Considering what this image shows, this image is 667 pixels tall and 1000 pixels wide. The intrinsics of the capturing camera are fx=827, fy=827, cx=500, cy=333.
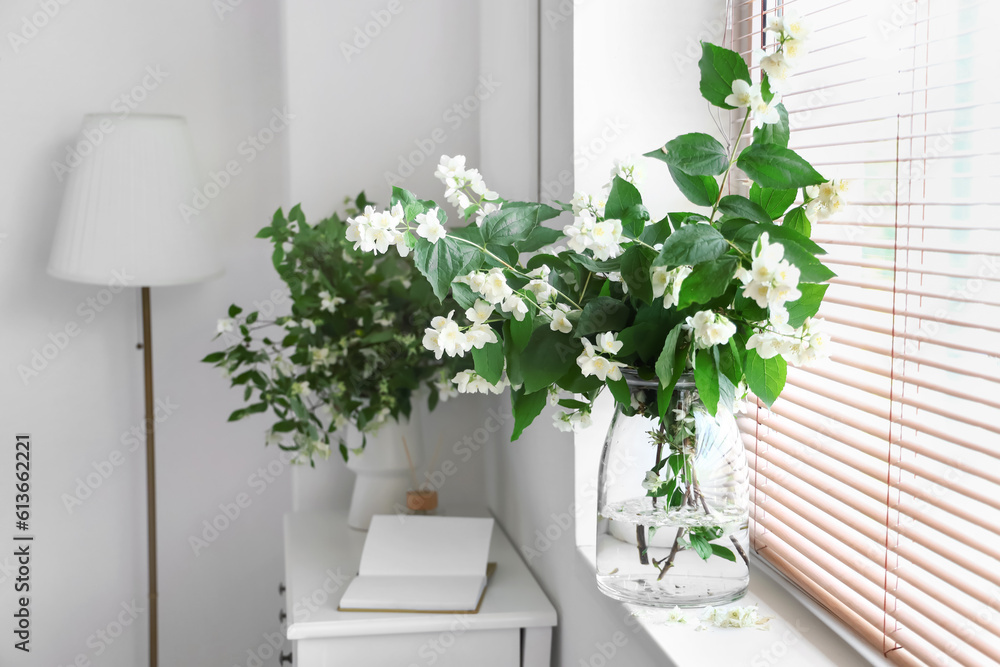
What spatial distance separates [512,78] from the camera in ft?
5.09

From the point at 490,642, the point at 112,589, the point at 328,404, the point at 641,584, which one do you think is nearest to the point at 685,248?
the point at 641,584

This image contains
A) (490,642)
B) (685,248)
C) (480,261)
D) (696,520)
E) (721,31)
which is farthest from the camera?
(490,642)

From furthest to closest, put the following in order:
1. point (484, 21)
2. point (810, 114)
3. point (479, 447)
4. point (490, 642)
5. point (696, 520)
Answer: point (479, 447) < point (484, 21) < point (490, 642) < point (810, 114) < point (696, 520)

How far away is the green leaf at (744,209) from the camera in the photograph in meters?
0.74

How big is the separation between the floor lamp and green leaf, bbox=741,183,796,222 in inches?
54.8

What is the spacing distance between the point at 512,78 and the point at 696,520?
37.9 inches

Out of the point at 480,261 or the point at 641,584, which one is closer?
the point at 480,261

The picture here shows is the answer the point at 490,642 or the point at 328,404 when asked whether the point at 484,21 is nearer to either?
the point at 328,404

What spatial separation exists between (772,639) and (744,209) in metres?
0.51

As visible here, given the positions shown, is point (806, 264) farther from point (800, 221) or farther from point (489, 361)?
point (489, 361)

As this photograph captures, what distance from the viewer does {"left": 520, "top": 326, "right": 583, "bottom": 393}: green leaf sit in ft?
2.69

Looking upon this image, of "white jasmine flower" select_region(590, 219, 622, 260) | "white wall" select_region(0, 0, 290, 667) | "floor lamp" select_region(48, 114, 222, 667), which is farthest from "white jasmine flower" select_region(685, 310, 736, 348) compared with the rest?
"white wall" select_region(0, 0, 290, 667)

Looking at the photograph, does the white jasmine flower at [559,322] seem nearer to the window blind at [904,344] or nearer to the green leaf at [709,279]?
the green leaf at [709,279]

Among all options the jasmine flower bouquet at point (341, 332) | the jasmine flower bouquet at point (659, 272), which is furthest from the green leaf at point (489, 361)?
the jasmine flower bouquet at point (341, 332)
